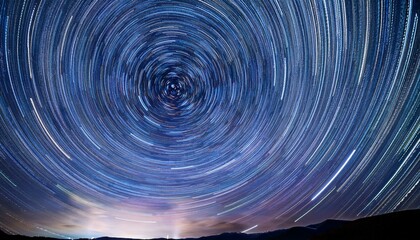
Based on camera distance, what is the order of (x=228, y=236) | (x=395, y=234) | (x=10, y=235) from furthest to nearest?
(x=228, y=236), (x=10, y=235), (x=395, y=234)

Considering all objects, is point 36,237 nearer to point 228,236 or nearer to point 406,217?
point 406,217

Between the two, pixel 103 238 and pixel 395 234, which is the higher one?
pixel 103 238

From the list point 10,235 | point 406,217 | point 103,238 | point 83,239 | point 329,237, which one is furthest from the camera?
point 103,238

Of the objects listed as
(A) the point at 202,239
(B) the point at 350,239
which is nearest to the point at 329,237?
(B) the point at 350,239

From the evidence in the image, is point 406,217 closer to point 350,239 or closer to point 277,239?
point 350,239

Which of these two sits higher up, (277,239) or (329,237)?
(277,239)

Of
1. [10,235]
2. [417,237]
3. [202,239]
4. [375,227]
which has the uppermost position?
[202,239]

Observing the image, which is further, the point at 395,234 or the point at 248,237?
the point at 248,237

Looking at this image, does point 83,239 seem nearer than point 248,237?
Yes

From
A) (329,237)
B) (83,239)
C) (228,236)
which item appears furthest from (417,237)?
(228,236)
